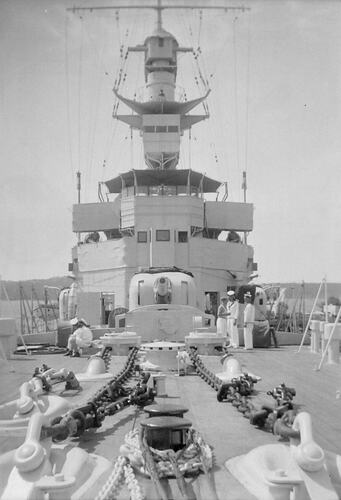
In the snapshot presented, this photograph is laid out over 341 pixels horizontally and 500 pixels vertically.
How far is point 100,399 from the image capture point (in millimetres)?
3873

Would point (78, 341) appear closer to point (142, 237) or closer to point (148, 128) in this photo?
point (142, 237)

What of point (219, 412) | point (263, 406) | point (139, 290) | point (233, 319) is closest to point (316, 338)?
point (233, 319)

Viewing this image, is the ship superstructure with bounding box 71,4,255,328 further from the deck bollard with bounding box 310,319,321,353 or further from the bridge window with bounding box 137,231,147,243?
the deck bollard with bounding box 310,319,321,353

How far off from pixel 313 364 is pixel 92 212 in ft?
33.7

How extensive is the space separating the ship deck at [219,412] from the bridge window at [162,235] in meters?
6.59

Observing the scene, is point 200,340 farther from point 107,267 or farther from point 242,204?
point 242,204

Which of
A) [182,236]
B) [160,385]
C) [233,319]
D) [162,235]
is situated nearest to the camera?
[160,385]

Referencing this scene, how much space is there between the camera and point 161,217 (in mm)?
14469

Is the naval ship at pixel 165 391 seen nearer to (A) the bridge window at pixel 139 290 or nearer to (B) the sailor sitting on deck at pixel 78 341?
(A) the bridge window at pixel 139 290

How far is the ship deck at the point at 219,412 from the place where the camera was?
243 cm

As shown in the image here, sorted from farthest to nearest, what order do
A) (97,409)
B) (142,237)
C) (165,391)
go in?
1. (142,237)
2. (165,391)
3. (97,409)

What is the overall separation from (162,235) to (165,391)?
31.3ft

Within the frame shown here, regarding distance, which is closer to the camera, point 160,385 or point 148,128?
point 160,385

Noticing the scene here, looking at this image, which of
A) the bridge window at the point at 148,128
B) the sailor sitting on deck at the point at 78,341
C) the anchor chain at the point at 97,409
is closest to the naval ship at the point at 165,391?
the anchor chain at the point at 97,409
